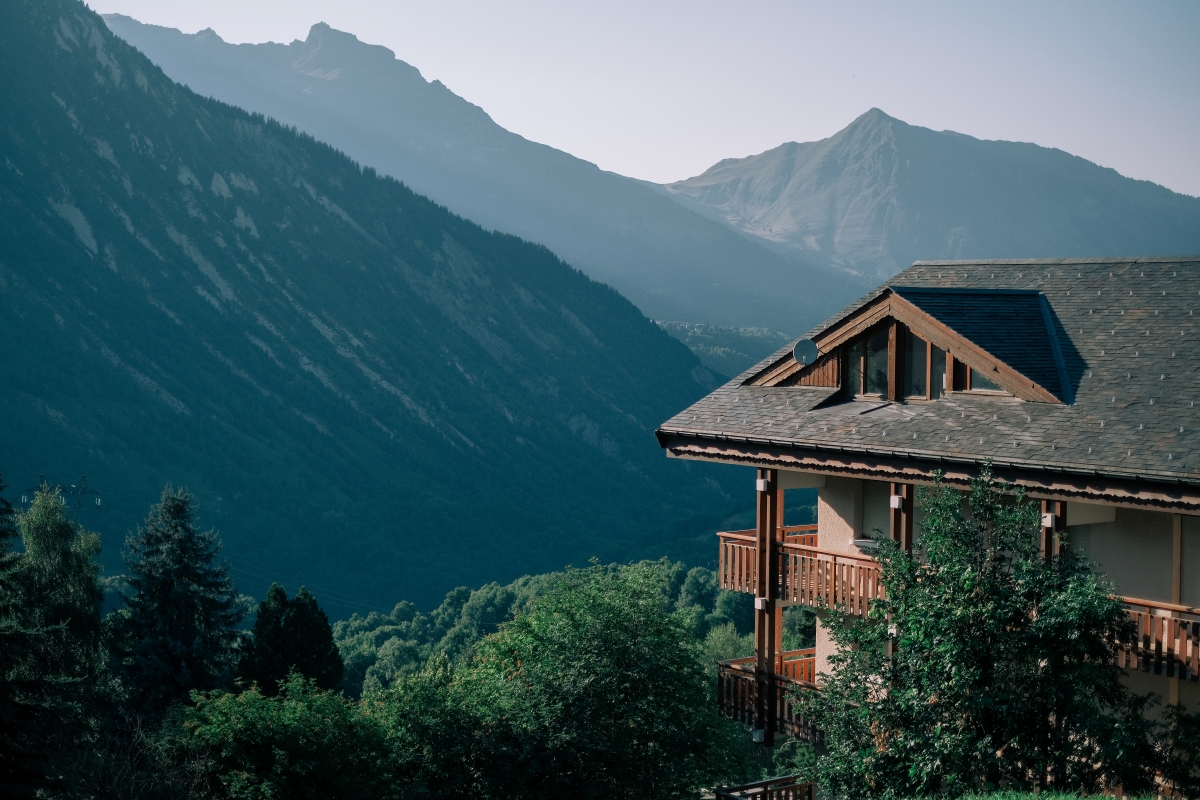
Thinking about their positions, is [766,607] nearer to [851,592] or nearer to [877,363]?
[851,592]

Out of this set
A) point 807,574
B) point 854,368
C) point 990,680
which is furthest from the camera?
point 854,368

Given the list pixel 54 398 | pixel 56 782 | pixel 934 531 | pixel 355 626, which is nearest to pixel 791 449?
pixel 934 531

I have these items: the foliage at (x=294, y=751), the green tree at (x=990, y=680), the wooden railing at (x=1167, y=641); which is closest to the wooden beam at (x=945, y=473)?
the wooden railing at (x=1167, y=641)

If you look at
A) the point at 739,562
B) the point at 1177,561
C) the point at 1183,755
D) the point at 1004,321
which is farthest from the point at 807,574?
the point at 1183,755

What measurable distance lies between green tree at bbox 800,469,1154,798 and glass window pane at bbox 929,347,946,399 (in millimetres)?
5253

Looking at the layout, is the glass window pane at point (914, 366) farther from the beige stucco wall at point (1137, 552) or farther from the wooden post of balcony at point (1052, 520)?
the beige stucco wall at point (1137, 552)

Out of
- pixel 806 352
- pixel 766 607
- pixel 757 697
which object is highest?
pixel 806 352

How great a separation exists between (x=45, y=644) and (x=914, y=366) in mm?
34171

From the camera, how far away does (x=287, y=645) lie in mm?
53719

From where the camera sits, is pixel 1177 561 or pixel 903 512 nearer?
pixel 1177 561

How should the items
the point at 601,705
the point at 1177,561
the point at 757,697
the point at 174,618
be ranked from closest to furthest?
the point at 1177,561 < the point at 757,697 < the point at 601,705 < the point at 174,618

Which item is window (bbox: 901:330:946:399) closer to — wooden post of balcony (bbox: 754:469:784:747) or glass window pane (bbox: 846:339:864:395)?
glass window pane (bbox: 846:339:864:395)

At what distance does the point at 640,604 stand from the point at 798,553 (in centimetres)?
574

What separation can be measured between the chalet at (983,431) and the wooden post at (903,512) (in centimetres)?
3
